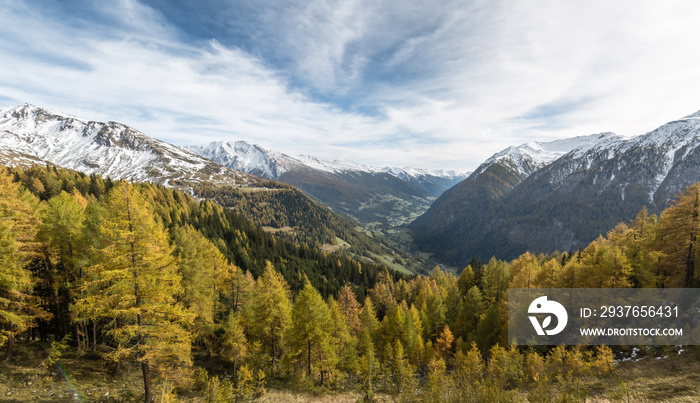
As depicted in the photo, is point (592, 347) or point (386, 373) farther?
point (386, 373)

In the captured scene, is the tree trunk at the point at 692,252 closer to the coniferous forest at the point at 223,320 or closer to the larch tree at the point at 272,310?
the coniferous forest at the point at 223,320

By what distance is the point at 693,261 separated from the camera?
29625 millimetres

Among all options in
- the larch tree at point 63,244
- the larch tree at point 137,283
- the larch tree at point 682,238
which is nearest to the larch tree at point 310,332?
the larch tree at point 137,283

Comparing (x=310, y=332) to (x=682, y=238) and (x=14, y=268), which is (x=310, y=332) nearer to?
(x=14, y=268)

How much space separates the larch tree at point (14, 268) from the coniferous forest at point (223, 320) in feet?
0.41

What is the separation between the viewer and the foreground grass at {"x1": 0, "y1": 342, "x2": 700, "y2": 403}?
17812 millimetres

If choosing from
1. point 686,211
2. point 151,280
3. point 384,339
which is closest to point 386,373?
point 384,339

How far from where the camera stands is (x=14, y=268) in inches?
748

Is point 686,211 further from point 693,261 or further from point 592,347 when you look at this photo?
point 592,347

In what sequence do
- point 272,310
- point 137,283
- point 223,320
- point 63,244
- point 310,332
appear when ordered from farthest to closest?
point 223,320 → point 272,310 → point 310,332 → point 63,244 → point 137,283

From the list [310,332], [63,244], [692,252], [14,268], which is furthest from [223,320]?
[692,252]

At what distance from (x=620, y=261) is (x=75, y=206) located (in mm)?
61511

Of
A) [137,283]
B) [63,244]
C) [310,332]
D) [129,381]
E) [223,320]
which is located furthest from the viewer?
[223,320]

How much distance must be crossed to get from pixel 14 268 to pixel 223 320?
75.0ft
